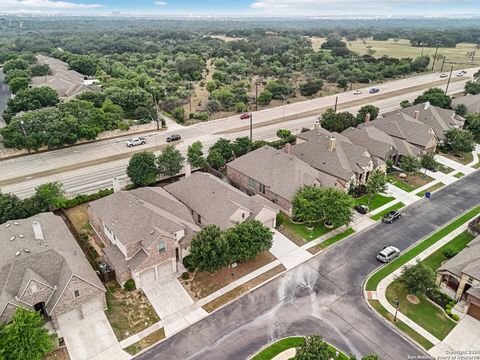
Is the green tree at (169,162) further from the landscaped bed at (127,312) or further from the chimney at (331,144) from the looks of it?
the chimney at (331,144)

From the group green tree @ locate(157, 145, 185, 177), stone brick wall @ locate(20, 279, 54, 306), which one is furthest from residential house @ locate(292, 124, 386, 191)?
stone brick wall @ locate(20, 279, 54, 306)

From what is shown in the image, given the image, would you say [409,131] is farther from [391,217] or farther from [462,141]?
[391,217]

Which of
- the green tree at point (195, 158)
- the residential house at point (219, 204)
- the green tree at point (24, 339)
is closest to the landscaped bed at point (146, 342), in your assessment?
the green tree at point (24, 339)

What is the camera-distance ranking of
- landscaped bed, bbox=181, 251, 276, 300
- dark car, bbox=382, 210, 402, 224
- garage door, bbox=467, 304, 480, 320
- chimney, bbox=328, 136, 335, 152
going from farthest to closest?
chimney, bbox=328, 136, 335, 152 < dark car, bbox=382, 210, 402, 224 < landscaped bed, bbox=181, 251, 276, 300 < garage door, bbox=467, 304, 480, 320

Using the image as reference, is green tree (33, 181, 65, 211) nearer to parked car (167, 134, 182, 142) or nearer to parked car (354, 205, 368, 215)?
parked car (167, 134, 182, 142)

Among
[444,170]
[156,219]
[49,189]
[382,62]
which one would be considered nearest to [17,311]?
[156,219]

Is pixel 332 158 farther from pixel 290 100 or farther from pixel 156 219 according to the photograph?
pixel 290 100

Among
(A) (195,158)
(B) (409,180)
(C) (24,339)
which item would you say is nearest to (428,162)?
(B) (409,180)
